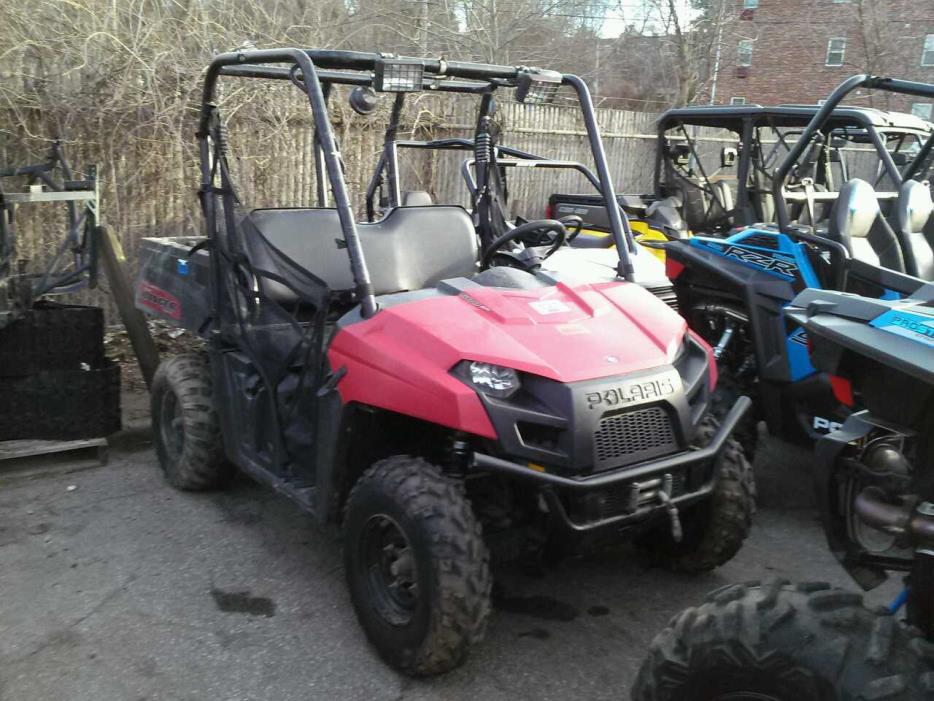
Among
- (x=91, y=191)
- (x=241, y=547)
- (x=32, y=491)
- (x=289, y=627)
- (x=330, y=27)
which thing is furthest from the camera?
Answer: (x=330, y=27)

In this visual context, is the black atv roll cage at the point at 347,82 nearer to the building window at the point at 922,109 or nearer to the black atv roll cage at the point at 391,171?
the black atv roll cage at the point at 391,171

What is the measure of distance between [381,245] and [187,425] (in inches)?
56.7

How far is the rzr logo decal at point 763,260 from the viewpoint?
465 cm

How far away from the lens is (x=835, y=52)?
3197 cm

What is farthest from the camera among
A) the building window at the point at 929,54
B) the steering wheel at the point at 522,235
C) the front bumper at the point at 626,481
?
the building window at the point at 929,54

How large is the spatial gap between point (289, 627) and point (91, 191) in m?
3.33

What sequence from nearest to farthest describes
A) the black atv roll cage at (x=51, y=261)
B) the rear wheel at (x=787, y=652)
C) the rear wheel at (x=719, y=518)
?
the rear wheel at (x=787, y=652) < the rear wheel at (x=719, y=518) < the black atv roll cage at (x=51, y=261)

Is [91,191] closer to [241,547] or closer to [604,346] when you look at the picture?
[241,547]

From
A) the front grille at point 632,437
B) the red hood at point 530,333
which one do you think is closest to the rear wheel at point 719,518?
the front grille at point 632,437

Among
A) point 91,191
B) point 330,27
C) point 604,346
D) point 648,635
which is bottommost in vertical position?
point 648,635

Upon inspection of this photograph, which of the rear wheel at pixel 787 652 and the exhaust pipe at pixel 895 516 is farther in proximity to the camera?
the exhaust pipe at pixel 895 516

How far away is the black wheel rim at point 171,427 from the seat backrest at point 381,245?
1091mm

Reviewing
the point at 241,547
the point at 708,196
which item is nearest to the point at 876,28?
the point at 708,196

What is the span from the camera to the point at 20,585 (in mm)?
3686
